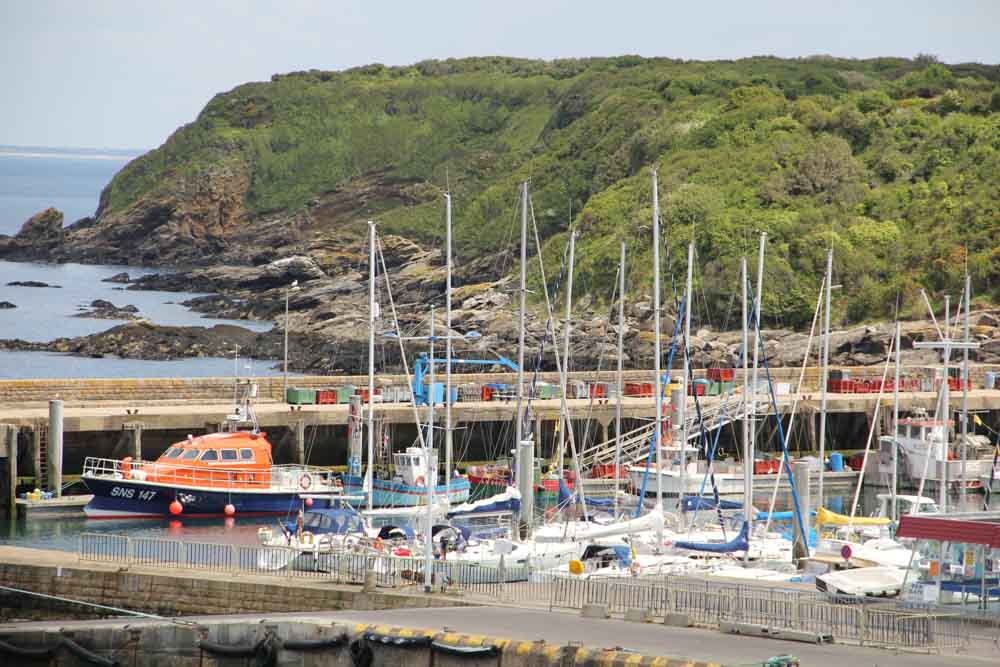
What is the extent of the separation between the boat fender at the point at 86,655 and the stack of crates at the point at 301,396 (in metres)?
30.5

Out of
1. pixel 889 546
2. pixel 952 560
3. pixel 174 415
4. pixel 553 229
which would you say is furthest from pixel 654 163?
pixel 952 560

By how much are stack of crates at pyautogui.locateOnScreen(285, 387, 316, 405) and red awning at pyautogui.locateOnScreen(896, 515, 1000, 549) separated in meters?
33.7

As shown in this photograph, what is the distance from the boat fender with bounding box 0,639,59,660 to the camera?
2914 centimetres

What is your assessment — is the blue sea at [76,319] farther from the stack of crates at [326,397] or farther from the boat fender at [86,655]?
the boat fender at [86,655]

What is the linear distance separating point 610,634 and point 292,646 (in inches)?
212

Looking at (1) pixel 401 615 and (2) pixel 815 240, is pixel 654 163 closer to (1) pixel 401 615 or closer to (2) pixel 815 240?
(2) pixel 815 240

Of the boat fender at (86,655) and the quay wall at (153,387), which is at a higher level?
the quay wall at (153,387)

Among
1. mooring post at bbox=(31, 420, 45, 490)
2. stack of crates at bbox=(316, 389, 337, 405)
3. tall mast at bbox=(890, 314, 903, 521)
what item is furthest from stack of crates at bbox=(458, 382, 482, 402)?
mooring post at bbox=(31, 420, 45, 490)

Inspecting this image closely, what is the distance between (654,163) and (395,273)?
26351 millimetres

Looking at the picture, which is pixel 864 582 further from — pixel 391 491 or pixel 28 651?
pixel 391 491

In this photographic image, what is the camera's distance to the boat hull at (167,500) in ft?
160

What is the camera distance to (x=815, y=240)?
103062mm

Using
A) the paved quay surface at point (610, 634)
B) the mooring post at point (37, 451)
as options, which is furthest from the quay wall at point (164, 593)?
the mooring post at point (37, 451)

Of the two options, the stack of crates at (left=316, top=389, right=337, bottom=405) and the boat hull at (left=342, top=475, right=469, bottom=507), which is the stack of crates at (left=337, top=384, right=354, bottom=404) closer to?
the stack of crates at (left=316, top=389, right=337, bottom=405)
